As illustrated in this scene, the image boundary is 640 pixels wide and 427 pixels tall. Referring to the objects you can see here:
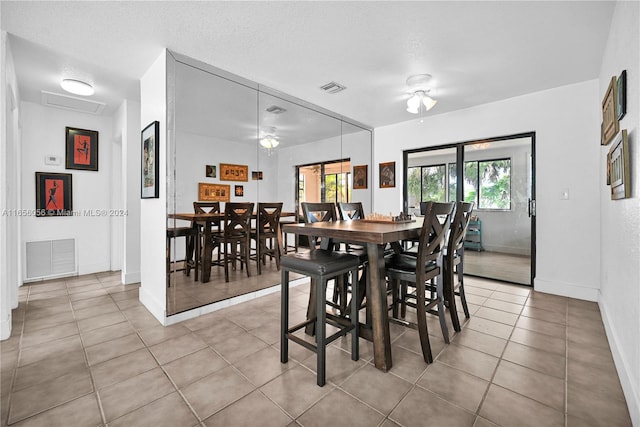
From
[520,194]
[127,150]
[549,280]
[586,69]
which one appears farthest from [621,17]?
[127,150]

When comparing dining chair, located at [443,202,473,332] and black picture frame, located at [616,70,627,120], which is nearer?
black picture frame, located at [616,70,627,120]

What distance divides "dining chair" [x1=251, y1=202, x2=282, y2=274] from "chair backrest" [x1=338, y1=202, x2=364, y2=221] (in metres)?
0.91

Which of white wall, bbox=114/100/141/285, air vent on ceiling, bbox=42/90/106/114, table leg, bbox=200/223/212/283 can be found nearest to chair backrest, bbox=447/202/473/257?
table leg, bbox=200/223/212/283

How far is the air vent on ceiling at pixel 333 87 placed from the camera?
3.41m

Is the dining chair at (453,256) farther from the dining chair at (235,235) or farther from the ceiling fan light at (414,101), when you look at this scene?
the dining chair at (235,235)

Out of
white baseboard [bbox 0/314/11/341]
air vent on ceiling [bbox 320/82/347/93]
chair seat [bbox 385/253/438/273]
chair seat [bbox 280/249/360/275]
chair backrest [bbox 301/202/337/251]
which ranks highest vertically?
air vent on ceiling [bbox 320/82/347/93]

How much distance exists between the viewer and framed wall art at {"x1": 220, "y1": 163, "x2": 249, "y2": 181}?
314 centimetres

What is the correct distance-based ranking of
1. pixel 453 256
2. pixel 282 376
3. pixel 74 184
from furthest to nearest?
pixel 74 184, pixel 453 256, pixel 282 376

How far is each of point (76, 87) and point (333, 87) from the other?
296cm

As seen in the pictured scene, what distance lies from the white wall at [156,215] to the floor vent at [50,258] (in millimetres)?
1961

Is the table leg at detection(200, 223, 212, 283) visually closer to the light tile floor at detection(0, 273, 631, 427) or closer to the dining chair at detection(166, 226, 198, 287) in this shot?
the dining chair at detection(166, 226, 198, 287)

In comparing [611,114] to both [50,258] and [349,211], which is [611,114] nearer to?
[349,211]

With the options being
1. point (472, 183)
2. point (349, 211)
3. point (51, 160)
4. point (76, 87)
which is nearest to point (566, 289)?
point (472, 183)

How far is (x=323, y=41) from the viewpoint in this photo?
8.20ft
